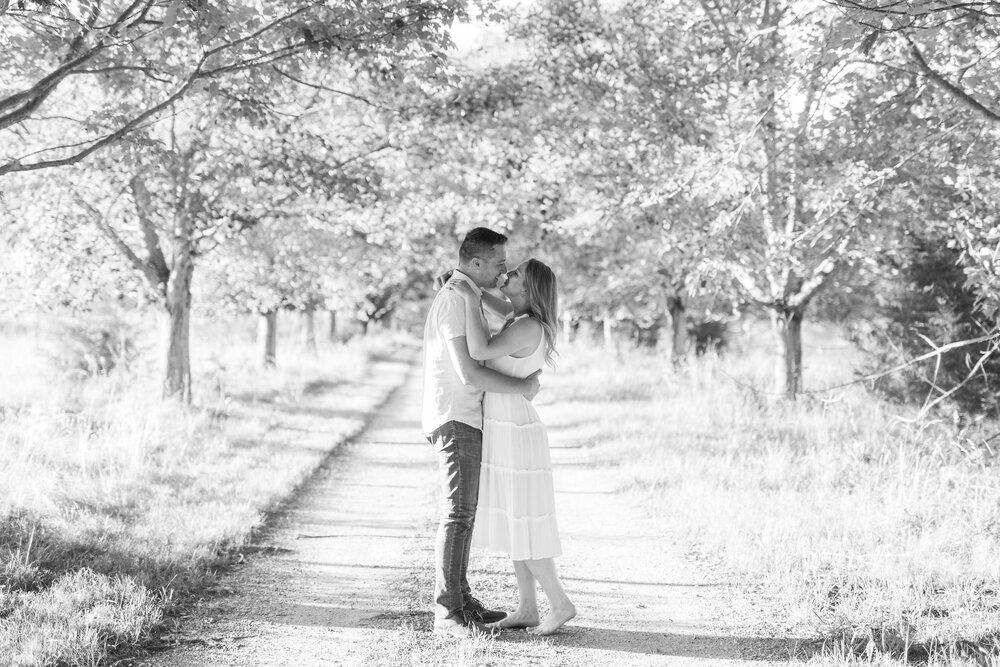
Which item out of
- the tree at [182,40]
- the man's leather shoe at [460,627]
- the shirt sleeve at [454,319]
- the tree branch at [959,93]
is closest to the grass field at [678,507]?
the man's leather shoe at [460,627]

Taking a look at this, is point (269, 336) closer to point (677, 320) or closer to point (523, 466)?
point (677, 320)

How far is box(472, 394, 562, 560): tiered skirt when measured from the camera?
174 inches

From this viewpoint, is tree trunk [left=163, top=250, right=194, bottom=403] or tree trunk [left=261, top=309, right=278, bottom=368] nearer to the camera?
tree trunk [left=163, top=250, right=194, bottom=403]

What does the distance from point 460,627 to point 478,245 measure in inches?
77.1

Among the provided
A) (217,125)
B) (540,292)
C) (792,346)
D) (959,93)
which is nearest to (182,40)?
(217,125)

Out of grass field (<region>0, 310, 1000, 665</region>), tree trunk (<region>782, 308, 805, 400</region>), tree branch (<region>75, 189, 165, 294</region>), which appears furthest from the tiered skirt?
tree trunk (<region>782, 308, 805, 400</region>)

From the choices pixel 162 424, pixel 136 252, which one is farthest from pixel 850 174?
pixel 136 252

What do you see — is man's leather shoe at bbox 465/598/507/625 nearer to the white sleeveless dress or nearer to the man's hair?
the white sleeveless dress

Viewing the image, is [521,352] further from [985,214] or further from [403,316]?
[403,316]

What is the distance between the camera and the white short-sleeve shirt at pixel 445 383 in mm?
4398

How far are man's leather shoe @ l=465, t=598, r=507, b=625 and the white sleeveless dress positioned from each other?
1.06 feet

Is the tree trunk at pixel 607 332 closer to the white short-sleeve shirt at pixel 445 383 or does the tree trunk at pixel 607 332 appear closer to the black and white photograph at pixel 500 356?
the black and white photograph at pixel 500 356

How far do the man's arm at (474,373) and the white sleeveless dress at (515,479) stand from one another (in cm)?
9

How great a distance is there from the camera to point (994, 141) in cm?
701
